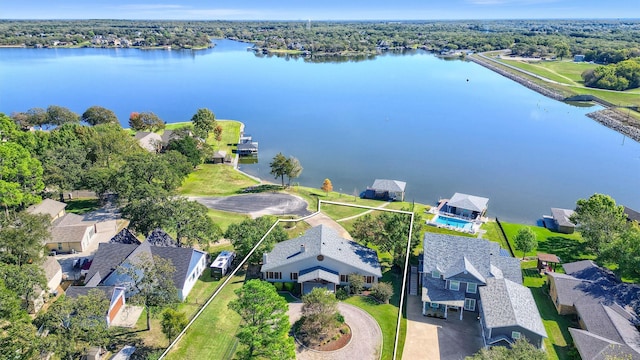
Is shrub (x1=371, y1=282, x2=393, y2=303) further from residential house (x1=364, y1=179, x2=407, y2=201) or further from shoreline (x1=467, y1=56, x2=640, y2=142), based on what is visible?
shoreline (x1=467, y1=56, x2=640, y2=142)

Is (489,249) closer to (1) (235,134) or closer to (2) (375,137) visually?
(2) (375,137)

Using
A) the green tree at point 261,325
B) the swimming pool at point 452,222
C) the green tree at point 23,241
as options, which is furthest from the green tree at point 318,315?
the swimming pool at point 452,222

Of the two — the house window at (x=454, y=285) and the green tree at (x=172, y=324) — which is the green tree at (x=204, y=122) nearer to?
the green tree at (x=172, y=324)

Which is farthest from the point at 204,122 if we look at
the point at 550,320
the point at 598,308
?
the point at 598,308

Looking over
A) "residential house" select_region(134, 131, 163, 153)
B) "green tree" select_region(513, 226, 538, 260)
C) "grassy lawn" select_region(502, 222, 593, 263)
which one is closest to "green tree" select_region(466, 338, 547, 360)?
"green tree" select_region(513, 226, 538, 260)

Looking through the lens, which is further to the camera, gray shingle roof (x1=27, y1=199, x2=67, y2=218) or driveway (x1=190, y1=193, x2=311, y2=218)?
driveway (x1=190, y1=193, x2=311, y2=218)

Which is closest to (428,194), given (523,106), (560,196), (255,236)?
(560,196)
